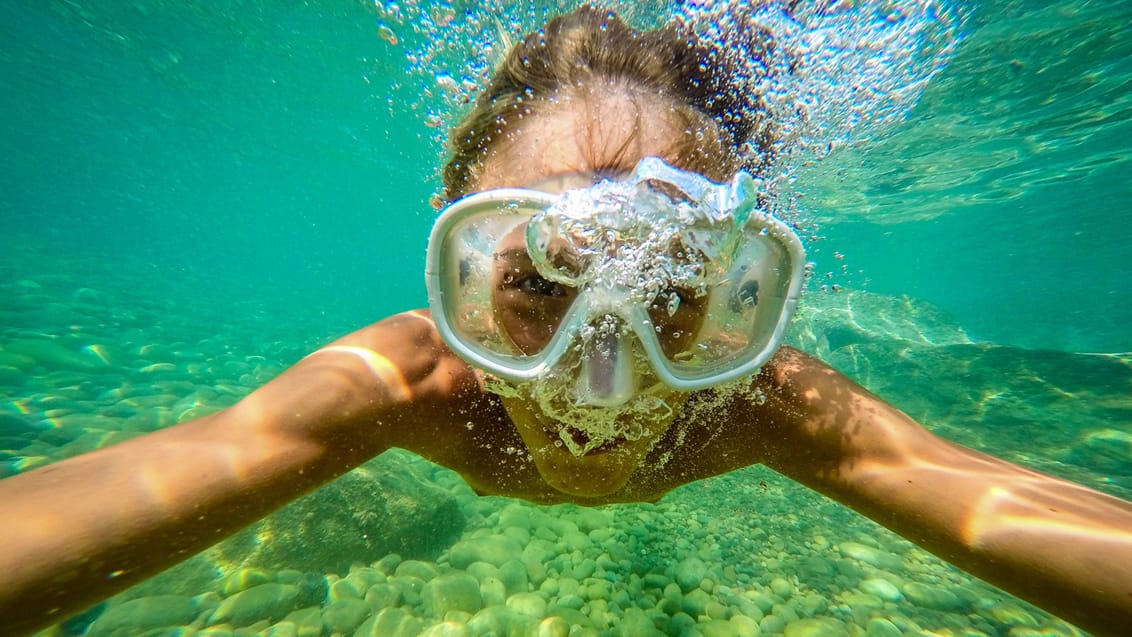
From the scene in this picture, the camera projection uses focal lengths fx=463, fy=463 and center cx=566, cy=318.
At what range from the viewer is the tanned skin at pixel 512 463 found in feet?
4.26

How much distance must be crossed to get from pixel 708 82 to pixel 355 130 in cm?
2891

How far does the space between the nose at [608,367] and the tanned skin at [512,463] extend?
1.13ft

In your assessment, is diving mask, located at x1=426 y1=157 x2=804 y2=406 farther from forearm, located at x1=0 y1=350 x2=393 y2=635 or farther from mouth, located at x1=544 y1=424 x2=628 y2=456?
forearm, located at x1=0 y1=350 x2=393 y2=635

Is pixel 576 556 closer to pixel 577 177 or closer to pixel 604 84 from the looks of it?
pixel 577 177

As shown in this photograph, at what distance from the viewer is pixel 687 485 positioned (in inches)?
195

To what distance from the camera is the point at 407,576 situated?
2824 mm

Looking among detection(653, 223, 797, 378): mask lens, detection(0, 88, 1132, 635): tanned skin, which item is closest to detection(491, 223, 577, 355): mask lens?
detection(0, 88, 1132, 635): tanned skin

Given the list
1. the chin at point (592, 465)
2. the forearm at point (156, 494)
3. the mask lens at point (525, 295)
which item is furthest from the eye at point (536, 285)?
the forearm at point (156, 494)

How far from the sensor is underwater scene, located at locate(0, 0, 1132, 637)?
2793 millimetres

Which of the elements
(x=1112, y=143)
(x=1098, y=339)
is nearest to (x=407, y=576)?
(x=1112, y=143)

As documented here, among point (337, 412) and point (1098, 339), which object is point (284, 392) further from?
point (1098, 339)

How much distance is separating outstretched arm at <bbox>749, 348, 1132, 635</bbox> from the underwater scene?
729 millimetres

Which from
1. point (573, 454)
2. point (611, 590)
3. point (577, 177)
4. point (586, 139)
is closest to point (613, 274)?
point (577, 177)

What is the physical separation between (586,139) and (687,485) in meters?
4.13
